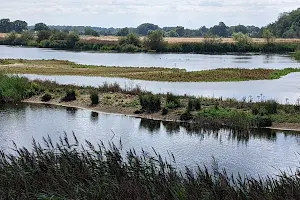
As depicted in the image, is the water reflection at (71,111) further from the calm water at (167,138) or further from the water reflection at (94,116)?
the water reflection at (94,116)

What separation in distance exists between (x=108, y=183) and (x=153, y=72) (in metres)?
52.8

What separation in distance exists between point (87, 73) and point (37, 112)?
27.0 m

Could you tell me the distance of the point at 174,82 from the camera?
178ft

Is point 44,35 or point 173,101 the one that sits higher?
point 44,35

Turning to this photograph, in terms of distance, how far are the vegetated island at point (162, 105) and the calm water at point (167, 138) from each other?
1246 millimetres

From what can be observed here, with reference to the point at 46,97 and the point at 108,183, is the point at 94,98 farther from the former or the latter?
the point at 108,183

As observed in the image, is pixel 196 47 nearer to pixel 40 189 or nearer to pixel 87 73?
pixel 87 73

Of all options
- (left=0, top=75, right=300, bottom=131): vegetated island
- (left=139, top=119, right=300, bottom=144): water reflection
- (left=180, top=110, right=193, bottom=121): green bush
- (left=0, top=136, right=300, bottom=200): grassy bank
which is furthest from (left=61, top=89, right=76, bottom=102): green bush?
(left=0, top=136, right=300, bottom=200): grassy bank

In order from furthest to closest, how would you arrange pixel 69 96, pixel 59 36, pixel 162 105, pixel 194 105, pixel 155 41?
pixel 59 36 → pixel 155 41 → pixel 69 96 → pixel 162 105 → pixel 194 105

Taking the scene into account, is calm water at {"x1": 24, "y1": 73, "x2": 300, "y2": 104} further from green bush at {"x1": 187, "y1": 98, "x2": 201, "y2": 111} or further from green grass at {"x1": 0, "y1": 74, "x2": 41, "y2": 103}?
green grass at {"x1": 0, "y1": 74, "x2": 41, "y2": 103}

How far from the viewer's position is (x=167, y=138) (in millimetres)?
28516

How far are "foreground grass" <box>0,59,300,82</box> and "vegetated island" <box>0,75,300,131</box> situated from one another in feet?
43.4

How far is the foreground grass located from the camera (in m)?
57.7

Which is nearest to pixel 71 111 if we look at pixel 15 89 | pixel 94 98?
pixel 94 98
